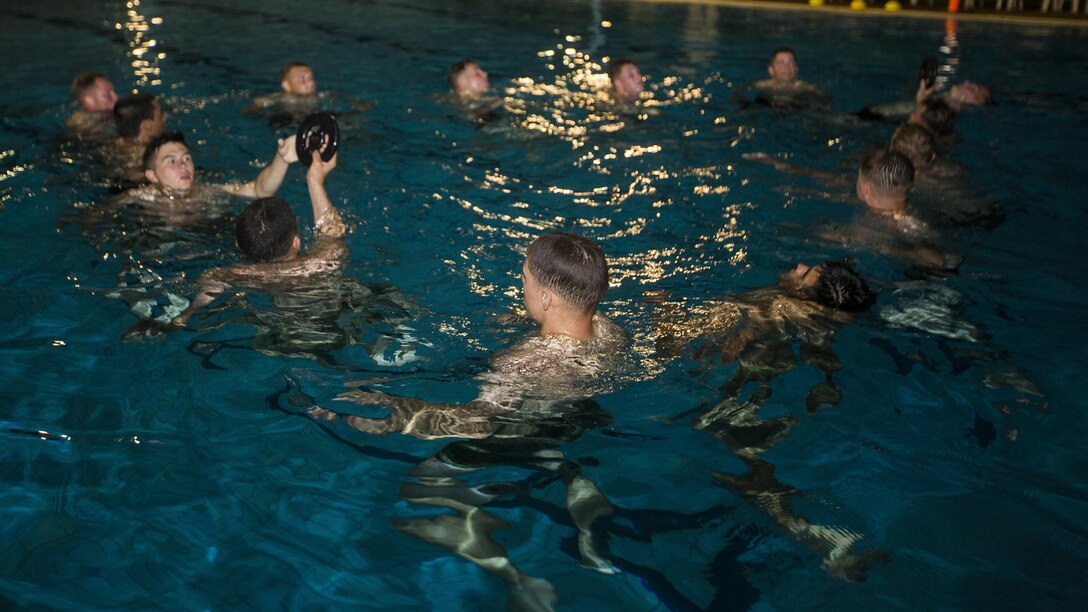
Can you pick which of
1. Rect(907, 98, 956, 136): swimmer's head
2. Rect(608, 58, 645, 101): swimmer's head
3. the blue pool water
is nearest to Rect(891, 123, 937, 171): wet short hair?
the blue pool water

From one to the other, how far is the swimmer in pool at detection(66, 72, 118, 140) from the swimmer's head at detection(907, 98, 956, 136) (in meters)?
6.98

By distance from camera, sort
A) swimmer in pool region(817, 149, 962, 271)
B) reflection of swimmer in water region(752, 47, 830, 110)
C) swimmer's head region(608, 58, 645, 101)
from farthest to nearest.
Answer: swimmer's head region(608, 58, 645, 101)
reflection of swimmer in water region(752, 47, 830, 110)
swimmer in pool region(817, 149, 962, 271)

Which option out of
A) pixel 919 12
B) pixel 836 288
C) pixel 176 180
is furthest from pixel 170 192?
pixel 919 12

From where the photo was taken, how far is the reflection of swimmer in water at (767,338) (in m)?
3.63

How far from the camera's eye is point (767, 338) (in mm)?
4051

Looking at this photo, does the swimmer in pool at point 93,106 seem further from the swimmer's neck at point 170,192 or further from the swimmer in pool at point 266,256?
the swimmer in pool at point 266,256

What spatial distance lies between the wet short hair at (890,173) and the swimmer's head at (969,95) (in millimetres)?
3837

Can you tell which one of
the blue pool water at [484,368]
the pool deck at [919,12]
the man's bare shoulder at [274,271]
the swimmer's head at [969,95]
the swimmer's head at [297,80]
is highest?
the pool deck at [919,12]

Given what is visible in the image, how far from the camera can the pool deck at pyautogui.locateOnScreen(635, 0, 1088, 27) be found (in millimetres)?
16459

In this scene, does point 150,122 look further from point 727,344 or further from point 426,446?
point 727,344

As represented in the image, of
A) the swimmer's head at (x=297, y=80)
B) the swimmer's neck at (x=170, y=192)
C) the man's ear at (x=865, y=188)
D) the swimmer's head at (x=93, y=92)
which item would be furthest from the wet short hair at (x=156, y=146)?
the man's ear at (x=865, y=188)

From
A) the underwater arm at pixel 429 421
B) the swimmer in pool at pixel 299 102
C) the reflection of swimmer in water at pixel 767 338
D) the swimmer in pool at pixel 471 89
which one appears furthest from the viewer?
the swimmer in pool at pixel 471 89

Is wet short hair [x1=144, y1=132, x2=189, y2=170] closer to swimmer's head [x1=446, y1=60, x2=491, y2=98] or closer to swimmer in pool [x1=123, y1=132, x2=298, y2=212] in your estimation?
swimmer in pool [x1=123, y1=132, x2=298, y2=212]

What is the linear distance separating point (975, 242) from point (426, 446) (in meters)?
4.17
